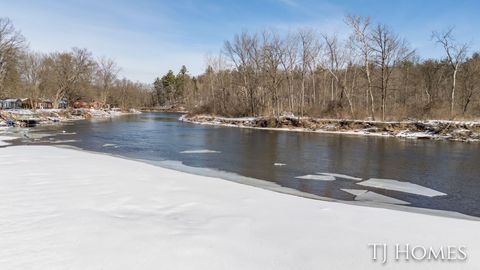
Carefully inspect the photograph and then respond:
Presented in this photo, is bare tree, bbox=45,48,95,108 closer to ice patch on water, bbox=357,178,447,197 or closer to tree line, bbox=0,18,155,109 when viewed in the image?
tree line, bbox=0,18,155,109

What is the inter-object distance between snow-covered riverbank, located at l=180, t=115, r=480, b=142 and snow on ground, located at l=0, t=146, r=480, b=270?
27162mm

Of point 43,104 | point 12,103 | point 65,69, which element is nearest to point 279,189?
point 65,69

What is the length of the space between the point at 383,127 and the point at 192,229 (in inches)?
1325

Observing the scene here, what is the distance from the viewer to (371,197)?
10.3 m

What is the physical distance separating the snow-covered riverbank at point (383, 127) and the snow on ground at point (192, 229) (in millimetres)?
27162

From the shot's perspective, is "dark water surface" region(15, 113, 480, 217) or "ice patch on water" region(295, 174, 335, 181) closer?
"dark water surface" region(15, 113, 480, 217)

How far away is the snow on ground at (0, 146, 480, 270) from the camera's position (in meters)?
4.86

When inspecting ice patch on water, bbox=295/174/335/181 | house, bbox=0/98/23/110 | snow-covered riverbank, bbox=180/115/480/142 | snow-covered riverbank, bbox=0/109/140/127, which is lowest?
ice patch on water, bbox=295/174/335/181

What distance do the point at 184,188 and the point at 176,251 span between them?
4.86 meters

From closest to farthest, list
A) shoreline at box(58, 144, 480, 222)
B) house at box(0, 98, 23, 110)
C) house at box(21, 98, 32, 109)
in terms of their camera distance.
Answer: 1. shoreline at box(58, 144, 480, 222)
2. house at box(0, 98, 23, 110)
3. house at box(21, 98, 32, 109)

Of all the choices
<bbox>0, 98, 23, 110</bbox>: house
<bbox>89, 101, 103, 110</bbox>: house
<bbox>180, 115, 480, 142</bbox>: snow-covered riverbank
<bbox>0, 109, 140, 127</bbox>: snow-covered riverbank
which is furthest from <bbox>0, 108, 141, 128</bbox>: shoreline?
<bbox>180, 115, 480, 142</bbox>: snow-covered riverbank

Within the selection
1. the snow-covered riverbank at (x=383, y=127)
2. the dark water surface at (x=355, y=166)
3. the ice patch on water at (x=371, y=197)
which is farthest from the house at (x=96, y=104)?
the ice patch on water at (x=371, y=197)

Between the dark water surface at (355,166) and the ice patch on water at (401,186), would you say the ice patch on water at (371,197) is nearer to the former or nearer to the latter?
the dark water surface at (355,166)

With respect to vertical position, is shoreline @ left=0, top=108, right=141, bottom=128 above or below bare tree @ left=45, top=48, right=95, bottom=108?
below
